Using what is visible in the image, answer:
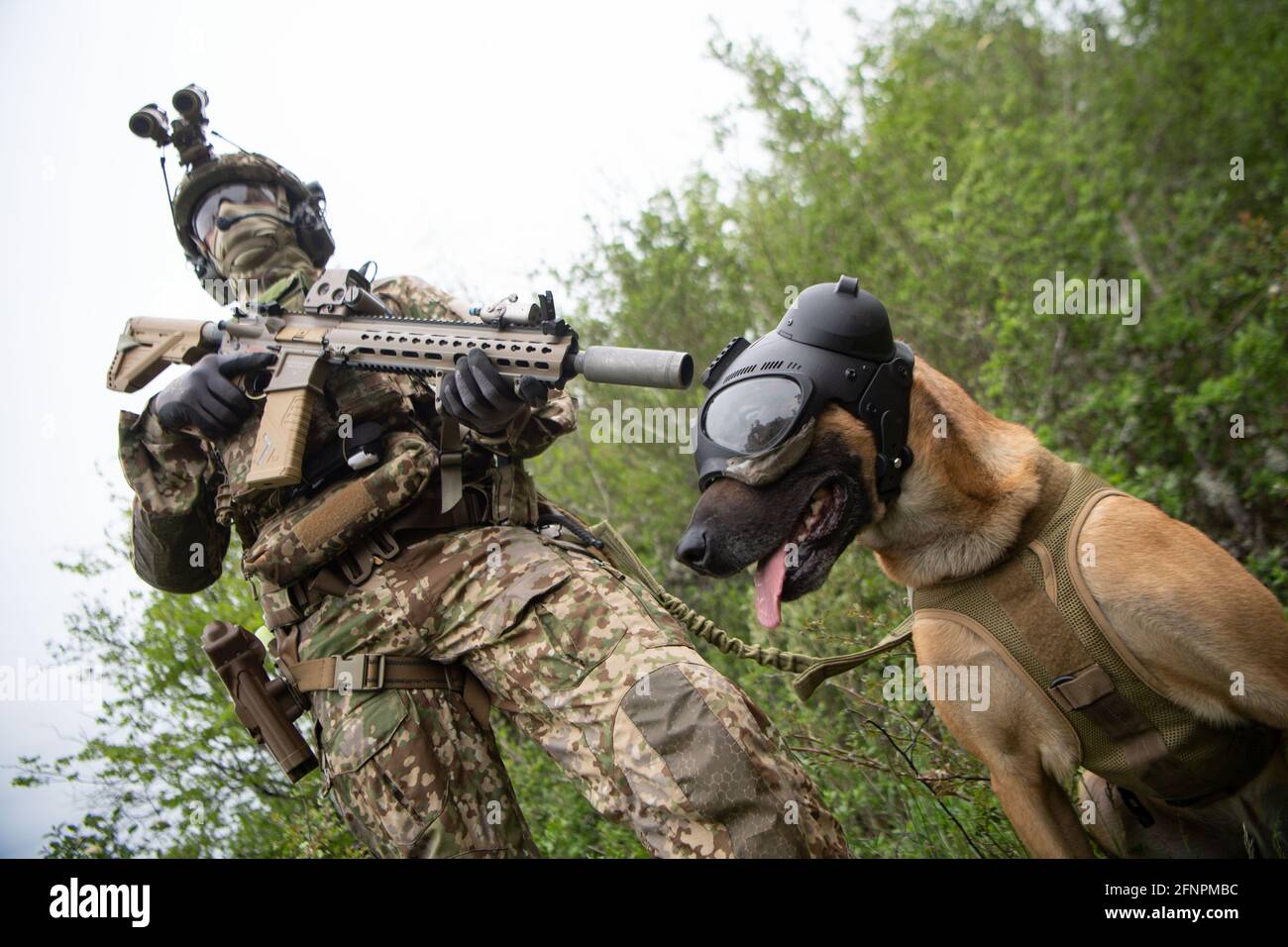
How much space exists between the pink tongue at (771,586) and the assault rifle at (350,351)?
20.0 inches

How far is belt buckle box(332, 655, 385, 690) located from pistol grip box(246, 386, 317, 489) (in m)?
0.56

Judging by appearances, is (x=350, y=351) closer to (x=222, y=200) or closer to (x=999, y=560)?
(x=222, y=200)

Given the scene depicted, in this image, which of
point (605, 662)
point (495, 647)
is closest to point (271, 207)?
point (495, 647)

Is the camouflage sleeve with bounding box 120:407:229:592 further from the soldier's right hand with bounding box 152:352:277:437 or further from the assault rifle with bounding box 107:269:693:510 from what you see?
the assault rifle with bounding box 107:269:693:510

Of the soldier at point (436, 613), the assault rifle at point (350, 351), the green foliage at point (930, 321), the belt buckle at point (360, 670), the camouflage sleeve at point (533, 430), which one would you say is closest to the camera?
the soldier at point (436, 613)

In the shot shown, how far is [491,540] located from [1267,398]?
4202mm

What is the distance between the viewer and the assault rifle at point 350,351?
2799 millimetres

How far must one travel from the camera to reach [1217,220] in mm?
8148

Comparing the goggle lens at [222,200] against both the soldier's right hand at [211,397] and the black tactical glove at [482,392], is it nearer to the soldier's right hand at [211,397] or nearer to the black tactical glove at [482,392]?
the soldier's right hand at [211,397]

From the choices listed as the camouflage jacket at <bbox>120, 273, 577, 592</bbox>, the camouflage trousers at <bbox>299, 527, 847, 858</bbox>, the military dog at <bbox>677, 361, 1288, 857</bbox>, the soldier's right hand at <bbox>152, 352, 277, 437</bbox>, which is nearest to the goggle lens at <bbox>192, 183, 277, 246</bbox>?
the camouflage jacket at <bbox>120, 273, 577, 592</bbox>

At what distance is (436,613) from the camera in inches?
116

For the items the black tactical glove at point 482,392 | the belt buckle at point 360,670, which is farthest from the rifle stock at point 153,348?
the belt buckle at point 360,670
